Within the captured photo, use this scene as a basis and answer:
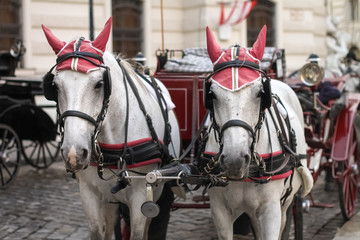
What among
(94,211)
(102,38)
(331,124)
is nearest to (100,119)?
(102,38)

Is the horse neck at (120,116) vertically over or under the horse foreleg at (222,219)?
over

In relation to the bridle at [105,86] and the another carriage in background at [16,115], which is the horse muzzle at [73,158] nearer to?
the bridle at [105,86]

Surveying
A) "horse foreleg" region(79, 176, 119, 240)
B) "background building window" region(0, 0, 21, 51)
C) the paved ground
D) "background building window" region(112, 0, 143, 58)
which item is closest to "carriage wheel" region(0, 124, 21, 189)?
the paved ground

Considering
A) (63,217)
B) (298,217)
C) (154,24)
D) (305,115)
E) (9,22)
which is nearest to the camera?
(298,217)

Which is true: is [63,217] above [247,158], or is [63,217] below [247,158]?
below

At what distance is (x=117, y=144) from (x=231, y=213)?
0.82 meters

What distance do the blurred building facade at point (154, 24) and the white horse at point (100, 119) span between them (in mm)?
7266

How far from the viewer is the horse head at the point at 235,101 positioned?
2.90m

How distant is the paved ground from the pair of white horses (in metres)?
1.67

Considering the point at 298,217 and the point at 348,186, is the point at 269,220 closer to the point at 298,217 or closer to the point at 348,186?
the point at 298,217

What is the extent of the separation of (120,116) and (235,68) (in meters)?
0.86

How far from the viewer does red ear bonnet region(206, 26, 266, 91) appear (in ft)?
9.90

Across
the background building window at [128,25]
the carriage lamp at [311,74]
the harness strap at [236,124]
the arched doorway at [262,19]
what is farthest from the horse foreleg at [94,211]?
the arched doorway at [262,19]

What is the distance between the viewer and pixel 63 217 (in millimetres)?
6117
